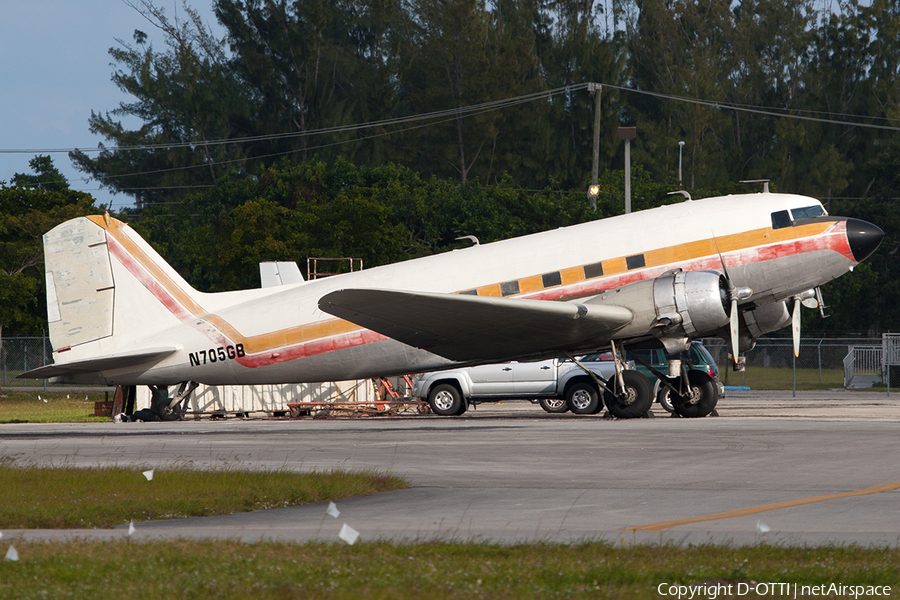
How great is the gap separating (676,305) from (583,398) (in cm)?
666

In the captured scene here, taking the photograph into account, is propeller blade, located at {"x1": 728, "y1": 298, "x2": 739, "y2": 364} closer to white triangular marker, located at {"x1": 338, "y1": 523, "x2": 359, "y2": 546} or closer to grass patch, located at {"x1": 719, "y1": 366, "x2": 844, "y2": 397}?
white triangular marker, located at {"x1": 338, "y1": 523, "x2": 359, "y2": 546}

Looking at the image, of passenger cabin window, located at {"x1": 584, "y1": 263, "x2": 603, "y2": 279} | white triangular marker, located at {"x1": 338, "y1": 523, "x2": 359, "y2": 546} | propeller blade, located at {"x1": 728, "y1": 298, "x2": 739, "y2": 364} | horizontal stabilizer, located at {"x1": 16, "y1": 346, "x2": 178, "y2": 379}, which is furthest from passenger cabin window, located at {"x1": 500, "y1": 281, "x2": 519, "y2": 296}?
white triangular marker, located at {"x1": 338, "y1": 523, "x2": 359, "y2": 546}

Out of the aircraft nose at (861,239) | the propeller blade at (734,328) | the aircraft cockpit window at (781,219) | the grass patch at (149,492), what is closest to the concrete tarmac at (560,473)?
the grass patch at (149,492)

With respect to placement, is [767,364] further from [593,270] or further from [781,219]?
[593,270]

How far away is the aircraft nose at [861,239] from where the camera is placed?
75.4 ft

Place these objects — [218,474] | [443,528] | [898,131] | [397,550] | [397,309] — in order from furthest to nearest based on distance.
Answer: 1. [898,131]
2. [397,309]
3. [218,474]
4. [443,528]
5. [397,550]

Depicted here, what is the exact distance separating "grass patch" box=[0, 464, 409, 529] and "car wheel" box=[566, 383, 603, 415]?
1573 cm

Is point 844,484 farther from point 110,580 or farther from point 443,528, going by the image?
point 110,580

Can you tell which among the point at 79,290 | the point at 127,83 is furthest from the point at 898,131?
the point at 79,290

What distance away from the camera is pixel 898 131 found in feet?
268

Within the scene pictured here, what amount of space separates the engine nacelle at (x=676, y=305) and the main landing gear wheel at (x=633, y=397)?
1.08 metres

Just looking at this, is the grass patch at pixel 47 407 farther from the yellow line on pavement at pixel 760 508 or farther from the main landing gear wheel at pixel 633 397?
the yellow line on pavement at pixel 760 508

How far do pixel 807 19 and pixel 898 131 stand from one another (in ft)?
47.9

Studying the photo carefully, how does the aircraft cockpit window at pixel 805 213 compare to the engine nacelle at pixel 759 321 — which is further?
the engine nacelle at pixel 759 321
